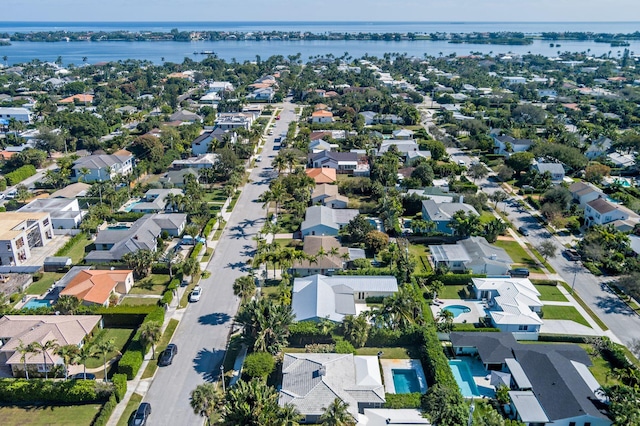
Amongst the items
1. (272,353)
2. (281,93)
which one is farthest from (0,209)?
(281,93)

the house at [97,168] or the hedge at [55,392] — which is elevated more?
the house at [97,168]

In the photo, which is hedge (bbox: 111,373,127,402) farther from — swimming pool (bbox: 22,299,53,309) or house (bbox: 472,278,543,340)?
house (bbox: 472,278,543,340)

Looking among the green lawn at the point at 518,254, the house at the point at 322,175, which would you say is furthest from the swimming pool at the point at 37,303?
the green lawn at the point at 518,254

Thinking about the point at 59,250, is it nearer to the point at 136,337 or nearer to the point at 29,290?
the point at 29,290

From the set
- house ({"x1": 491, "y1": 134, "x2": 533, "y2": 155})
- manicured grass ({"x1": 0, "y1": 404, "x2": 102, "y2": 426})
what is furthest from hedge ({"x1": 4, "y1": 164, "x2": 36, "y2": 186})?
house ({"x1": 491, "y1": 134, "x2": 533, "y2": 155})

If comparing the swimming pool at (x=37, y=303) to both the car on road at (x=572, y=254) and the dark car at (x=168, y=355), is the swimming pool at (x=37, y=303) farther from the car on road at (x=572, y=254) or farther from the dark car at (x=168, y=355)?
the car on road at (x=572, y=254)
